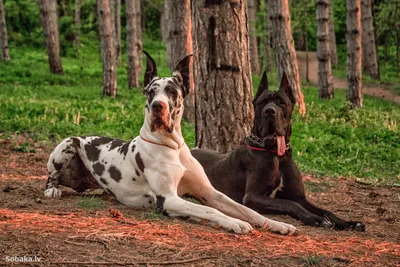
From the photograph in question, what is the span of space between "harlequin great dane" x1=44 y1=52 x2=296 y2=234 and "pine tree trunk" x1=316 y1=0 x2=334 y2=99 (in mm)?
13892

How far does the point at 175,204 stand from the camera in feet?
19.5

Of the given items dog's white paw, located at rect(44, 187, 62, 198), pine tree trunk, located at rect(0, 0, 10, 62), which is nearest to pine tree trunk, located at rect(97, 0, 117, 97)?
pine tree trunk, located at rect(0, 0, 10, 62)

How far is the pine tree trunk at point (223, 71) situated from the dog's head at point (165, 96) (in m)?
2.09

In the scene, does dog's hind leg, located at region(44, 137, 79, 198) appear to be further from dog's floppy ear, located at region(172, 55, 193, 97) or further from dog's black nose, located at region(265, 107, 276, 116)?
dog's black nose, located at region(265, 107, 276, 116)

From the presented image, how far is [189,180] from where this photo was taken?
6.50 metres

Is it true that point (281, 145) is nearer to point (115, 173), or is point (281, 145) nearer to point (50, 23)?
point (115, 173)

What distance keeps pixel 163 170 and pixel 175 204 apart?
462mm

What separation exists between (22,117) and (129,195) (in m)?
7.71

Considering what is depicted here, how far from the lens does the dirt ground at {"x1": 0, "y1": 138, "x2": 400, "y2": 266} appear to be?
4387 millimetres

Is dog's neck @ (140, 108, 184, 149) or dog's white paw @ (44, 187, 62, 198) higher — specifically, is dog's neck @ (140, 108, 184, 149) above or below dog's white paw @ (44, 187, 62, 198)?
above

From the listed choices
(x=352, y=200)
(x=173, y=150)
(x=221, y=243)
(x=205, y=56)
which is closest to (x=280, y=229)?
(x=221, y=243)

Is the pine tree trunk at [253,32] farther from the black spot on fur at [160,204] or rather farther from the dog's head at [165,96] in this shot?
the black spot on fur at [160,204]

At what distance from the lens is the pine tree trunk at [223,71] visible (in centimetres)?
858

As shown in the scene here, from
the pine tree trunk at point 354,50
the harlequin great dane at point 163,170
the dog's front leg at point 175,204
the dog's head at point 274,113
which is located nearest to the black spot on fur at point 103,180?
the harlequin great dane at point 163,170
